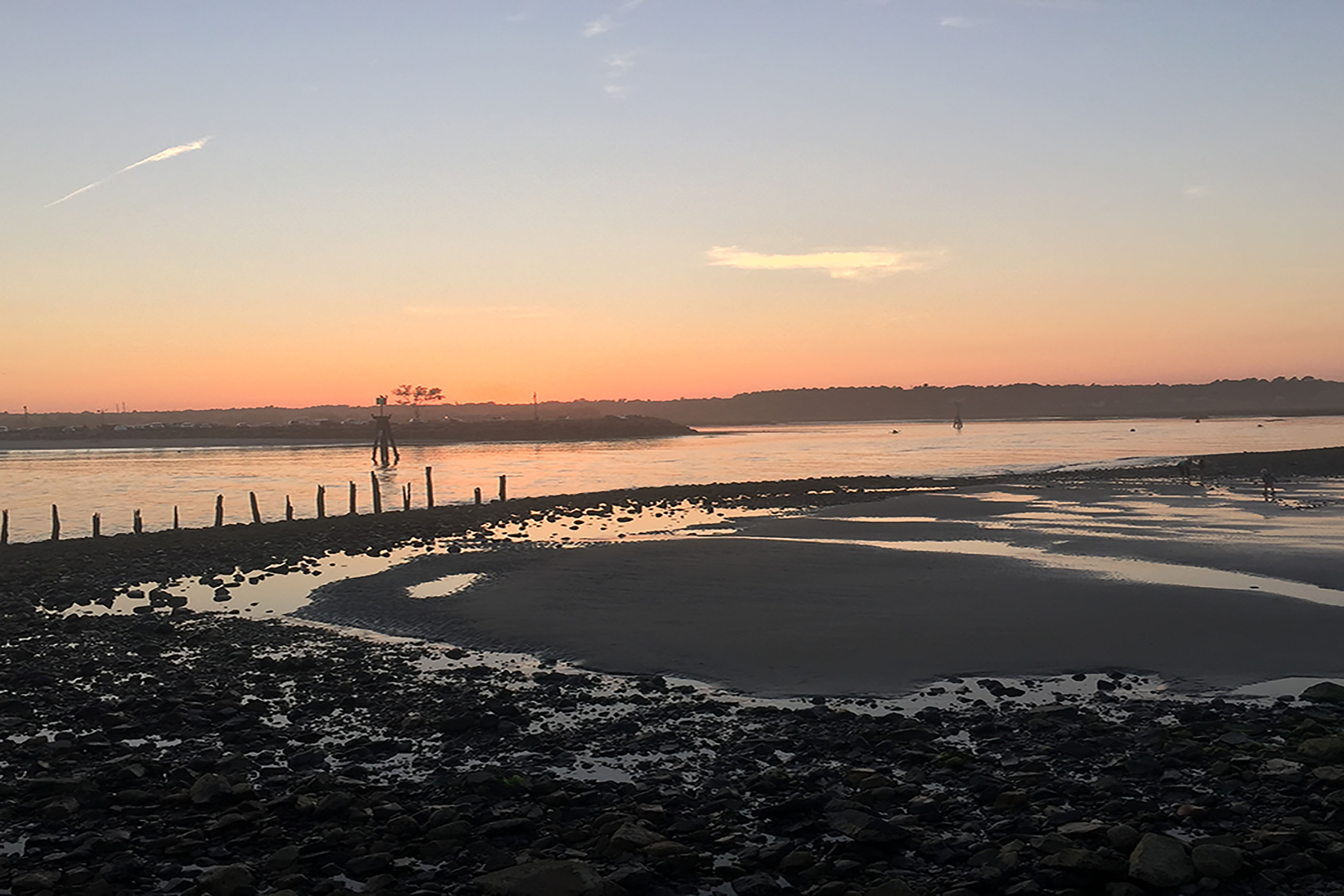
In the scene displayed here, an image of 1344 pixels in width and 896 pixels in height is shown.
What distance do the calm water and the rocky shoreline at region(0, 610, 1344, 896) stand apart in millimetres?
31409

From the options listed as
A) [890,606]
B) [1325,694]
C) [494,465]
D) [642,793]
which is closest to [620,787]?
[642,793]

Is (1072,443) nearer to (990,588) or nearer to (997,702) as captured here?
(990,588)

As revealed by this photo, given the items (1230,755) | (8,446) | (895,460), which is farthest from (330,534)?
(8,446)

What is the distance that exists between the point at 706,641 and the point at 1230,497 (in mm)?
31670

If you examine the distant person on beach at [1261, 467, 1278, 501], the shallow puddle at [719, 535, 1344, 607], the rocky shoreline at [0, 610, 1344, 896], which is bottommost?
the rocky shoreline at [0, 610, 1344, 896]

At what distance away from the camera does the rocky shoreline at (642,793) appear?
7797 millimetres

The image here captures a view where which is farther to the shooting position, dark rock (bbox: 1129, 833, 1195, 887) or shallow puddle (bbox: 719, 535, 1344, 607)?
shallow puddle (bbox: 719, 535, 1344, 607)

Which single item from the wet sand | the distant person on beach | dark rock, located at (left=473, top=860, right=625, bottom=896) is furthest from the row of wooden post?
the distant person on beach

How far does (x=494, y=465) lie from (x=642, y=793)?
257ft

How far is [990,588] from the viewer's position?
1995cm

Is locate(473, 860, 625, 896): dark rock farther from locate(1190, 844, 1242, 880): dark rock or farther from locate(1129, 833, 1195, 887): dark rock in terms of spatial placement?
locate(1190, 844, 1242, 880): dark rock

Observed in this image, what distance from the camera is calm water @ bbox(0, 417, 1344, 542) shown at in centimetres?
5122

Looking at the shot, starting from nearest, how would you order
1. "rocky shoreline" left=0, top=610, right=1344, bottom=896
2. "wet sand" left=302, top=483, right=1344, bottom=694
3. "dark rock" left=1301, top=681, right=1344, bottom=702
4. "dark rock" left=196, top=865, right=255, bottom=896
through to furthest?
"dark rock" left=196, top=865, right=255, bottom=896, "rocky shoreline" left=0, top=610, right=1344, bottom=896, "dark rock" left=1301, top=681, right=1344, bottom=702, "wet sand" left=302, top=483, right=1344, bottom=694

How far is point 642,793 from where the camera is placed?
9.52 meters
